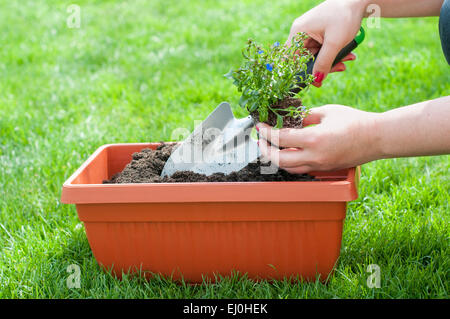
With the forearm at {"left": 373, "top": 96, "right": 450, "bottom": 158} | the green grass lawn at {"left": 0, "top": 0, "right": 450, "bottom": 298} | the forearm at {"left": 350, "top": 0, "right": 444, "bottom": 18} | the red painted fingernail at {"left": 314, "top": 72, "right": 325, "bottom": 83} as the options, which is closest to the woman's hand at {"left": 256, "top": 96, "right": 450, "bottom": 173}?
the forearm at {"left": 373, "top": 96, "right": 450, "bottom": 158}

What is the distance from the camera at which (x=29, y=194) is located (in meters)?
1.91

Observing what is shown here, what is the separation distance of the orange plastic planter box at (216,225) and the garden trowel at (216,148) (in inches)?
9.7

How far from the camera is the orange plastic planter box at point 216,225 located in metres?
1.26

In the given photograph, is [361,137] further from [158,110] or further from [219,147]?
[158,110]

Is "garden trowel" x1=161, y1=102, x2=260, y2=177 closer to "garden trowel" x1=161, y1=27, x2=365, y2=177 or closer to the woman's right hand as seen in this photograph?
"garden trowel" x1=161, y1=27, x2=365, y2=177

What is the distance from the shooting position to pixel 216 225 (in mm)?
1314

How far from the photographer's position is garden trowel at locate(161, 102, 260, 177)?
1.53 m

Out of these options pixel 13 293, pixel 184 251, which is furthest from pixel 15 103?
pixel 184 251

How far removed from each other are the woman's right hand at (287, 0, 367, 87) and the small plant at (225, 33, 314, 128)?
12 centimetres

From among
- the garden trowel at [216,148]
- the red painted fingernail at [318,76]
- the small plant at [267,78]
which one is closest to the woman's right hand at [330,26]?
the red painted fingernail at [318,76]

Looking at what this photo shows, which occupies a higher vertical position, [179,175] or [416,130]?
[416,130]

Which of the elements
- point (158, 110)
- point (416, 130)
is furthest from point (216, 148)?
point (158, 110)

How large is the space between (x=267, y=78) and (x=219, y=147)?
1.10 ft
